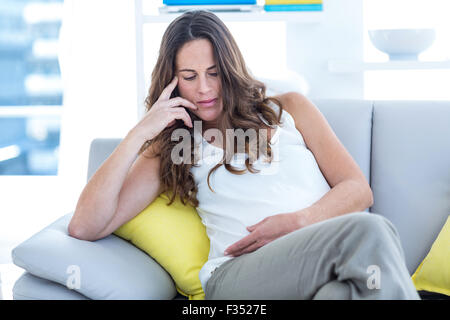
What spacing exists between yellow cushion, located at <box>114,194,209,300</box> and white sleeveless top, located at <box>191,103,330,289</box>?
43 mm

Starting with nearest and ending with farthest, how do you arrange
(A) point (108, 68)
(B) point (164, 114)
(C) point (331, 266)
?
(C) point (331, 266)
(B) point (164, 114)
(A) point (108, 68)

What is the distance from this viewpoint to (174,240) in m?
1.60

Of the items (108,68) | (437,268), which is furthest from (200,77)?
(108,68)

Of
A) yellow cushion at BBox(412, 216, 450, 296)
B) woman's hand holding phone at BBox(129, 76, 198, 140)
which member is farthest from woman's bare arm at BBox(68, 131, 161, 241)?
yellow cushion at BBox(412, 216, 450, 296)

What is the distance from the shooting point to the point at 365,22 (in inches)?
98.9

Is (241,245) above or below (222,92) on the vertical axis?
below

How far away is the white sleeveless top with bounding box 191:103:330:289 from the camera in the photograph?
155 centimetres

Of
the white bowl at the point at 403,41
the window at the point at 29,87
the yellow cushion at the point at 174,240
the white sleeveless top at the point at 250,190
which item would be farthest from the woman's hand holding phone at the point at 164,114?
the window at the point at 29,87

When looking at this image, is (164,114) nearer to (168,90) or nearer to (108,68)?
(168,90)

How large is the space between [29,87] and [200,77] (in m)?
1.96

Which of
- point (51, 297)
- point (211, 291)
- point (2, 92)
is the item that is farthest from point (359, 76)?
point (2, 92)

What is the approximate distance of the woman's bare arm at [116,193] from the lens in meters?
1.52

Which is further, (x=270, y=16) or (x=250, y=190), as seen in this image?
(x=270, y=16)

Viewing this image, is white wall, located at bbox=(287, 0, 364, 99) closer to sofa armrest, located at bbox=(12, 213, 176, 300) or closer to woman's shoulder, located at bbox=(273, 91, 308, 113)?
woman's shoulder, located at bbox=(273, 91, 308, 113)
